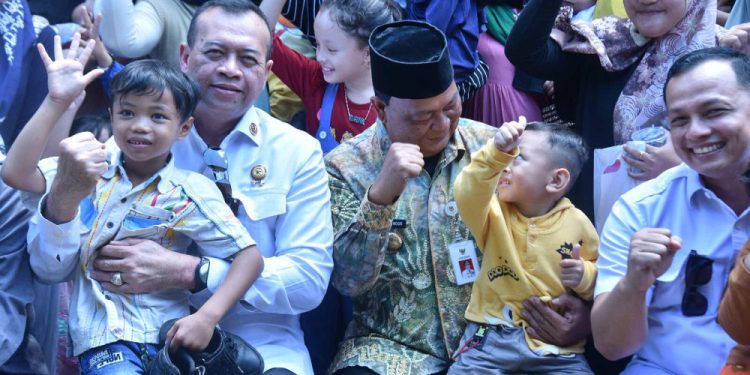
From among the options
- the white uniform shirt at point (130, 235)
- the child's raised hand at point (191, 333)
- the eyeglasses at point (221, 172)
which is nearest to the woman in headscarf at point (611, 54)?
the eyeglasses at point (221, 172)

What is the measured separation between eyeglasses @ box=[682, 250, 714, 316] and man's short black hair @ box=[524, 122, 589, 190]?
53 cm

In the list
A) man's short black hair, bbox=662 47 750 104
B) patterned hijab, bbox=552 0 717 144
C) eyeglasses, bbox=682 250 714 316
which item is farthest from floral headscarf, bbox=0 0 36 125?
eyeglasses, bbox=682 250 714 316

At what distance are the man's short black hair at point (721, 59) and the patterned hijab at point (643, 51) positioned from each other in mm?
598

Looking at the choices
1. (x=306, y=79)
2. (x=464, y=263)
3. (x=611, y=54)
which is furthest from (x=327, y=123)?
(x=611, y=54)

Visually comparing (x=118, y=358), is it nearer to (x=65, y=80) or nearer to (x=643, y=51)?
(x=65, y=80)

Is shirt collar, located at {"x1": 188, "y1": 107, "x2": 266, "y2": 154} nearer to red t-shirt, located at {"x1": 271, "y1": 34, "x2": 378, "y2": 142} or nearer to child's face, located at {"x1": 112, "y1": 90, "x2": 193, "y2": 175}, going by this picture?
child's face, located at {"x1": 112, "y1": 90, "x2": 193, "y2": 175}

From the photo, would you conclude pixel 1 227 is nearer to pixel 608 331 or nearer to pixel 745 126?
pixel 608 331

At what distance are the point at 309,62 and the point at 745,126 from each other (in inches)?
82.3

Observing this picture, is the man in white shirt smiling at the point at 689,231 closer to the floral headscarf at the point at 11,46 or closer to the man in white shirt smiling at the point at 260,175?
the man in white shirt smiling at the point at 260,175

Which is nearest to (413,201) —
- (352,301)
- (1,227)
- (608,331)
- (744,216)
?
(352,301)

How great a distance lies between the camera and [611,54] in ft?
11.8

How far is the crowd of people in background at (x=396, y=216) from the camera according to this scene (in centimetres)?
279

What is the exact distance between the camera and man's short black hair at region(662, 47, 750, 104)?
278cm

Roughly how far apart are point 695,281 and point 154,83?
177cm
